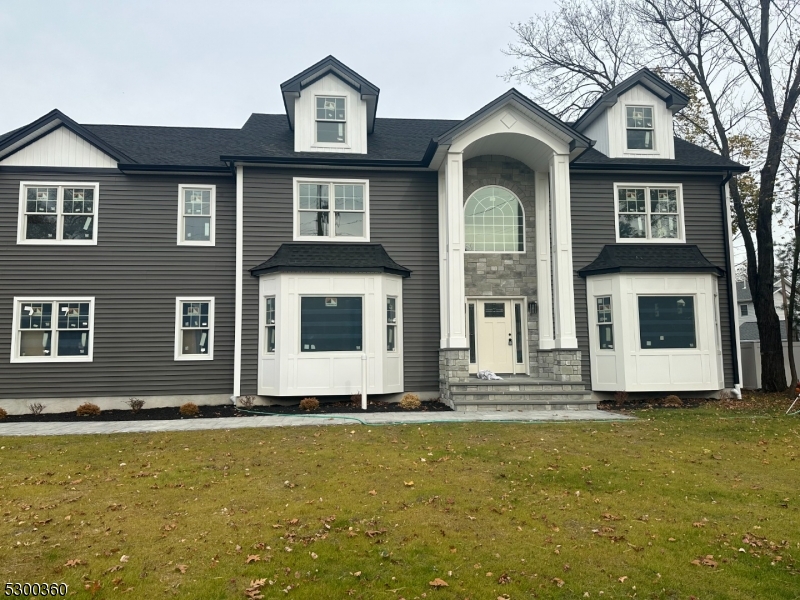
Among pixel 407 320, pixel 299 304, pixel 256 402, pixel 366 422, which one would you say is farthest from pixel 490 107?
pixel 256 402

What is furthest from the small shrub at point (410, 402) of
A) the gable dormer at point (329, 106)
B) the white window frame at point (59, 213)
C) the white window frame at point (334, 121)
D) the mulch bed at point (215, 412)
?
the white window frame at point (59, 213)

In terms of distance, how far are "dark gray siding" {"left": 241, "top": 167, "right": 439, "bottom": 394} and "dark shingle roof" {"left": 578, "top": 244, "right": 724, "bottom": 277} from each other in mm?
4061

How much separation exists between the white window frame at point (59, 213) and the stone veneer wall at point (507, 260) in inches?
368

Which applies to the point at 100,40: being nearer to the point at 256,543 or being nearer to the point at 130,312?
the point at 130,312

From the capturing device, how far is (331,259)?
13.4 meters

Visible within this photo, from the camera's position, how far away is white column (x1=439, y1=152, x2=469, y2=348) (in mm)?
12938

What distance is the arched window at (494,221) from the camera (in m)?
14.7

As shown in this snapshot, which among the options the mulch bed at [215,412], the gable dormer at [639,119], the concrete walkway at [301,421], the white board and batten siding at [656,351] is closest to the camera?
the concrete walkway at [301,421]

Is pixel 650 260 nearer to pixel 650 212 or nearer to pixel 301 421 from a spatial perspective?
pixel 650 212

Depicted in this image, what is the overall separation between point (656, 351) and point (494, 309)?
4062 millimetres

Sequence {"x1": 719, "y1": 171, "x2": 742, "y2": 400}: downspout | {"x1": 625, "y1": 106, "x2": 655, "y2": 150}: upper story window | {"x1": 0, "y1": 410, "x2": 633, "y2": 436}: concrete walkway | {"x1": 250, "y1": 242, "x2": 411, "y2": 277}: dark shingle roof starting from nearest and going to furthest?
{"x1": 0, "y1": 410, "x2": 633, "y2": 436}: concrete walkway
{"x1": 250, "y1": 242, "x2": 411, "y2": 277}: dark shingle roof
{"x1": 719, "y1": 171, "x2": 742, "y2": 400}: downspout
{"x1": 625, "y1": 106, "x2": 655, "y2": 150}: upper story window

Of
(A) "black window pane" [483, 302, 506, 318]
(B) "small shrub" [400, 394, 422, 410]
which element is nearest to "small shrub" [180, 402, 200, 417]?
→ (B) "small shrub" [400, 394, 422, 410]

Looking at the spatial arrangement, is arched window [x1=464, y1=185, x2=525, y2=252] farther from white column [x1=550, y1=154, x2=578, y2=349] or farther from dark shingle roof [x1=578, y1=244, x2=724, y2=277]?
dark shingle roof [x1=578, y1=244, x2=724, y2=277]

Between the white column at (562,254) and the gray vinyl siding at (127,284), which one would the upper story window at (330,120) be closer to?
the gray vinyl siding at (127,284)
